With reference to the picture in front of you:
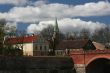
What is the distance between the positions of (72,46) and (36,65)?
134 feet

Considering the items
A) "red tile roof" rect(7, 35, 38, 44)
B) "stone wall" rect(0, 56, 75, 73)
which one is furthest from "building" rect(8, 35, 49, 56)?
"stone wall" rect(0, 56, 75, 73)

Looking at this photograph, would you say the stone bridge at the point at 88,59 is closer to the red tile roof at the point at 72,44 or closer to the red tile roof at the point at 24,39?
the red tile roof at the point at 24,39

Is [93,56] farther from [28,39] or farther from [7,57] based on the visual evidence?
[28,39]

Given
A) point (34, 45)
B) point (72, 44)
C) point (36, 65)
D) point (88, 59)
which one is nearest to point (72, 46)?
point (72, 44)

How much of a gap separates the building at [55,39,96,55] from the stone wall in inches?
1324

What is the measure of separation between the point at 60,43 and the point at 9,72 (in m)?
49.7

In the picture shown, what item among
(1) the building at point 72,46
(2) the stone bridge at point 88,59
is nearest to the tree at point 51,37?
(1) the building at point 72,46

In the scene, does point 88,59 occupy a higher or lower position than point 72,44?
lower

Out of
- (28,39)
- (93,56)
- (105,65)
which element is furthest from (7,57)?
(28,39)

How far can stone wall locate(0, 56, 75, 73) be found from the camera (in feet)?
166

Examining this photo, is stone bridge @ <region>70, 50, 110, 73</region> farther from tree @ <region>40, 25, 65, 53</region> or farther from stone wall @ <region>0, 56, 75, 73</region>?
tree @ <region>40, 25, 65, 53</region>

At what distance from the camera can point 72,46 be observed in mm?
95125

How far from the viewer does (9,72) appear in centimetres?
5059

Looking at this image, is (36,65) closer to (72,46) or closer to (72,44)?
(72,46)
